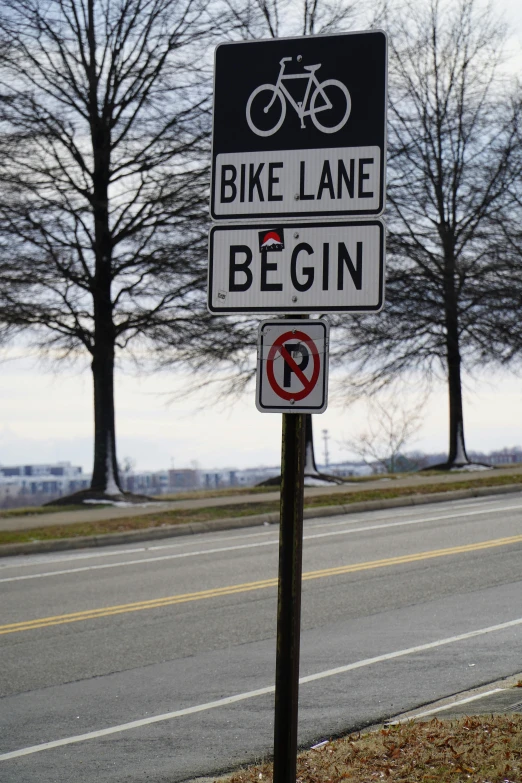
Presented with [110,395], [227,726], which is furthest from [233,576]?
[110,395]

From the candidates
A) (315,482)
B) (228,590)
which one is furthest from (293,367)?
(315,482)

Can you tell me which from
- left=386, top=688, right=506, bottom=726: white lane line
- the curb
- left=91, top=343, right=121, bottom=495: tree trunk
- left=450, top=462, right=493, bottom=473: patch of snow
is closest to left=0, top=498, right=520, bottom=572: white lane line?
the curb

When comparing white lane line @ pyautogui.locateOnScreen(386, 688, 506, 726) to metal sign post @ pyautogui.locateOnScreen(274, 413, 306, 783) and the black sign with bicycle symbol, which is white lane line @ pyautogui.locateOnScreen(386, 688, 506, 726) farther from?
the black sign with bicycle symbol

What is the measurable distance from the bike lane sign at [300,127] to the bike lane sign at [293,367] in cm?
46

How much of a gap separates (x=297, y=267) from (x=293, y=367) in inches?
15.2

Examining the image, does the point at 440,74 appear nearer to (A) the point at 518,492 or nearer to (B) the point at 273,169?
(A) the point at 518,492

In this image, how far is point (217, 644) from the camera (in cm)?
839

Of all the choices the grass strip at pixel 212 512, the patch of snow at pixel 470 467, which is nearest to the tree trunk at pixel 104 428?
the grass strip at pixel 212 512

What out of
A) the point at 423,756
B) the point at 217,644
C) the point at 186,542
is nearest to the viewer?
the point at 423,756

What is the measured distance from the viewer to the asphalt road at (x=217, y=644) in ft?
19.2

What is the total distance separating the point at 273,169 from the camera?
12.9 feet

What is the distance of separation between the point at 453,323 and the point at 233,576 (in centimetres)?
1797

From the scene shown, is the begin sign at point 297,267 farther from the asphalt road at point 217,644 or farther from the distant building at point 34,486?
the distant building at point 34,486

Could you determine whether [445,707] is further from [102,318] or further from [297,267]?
[102,318]
